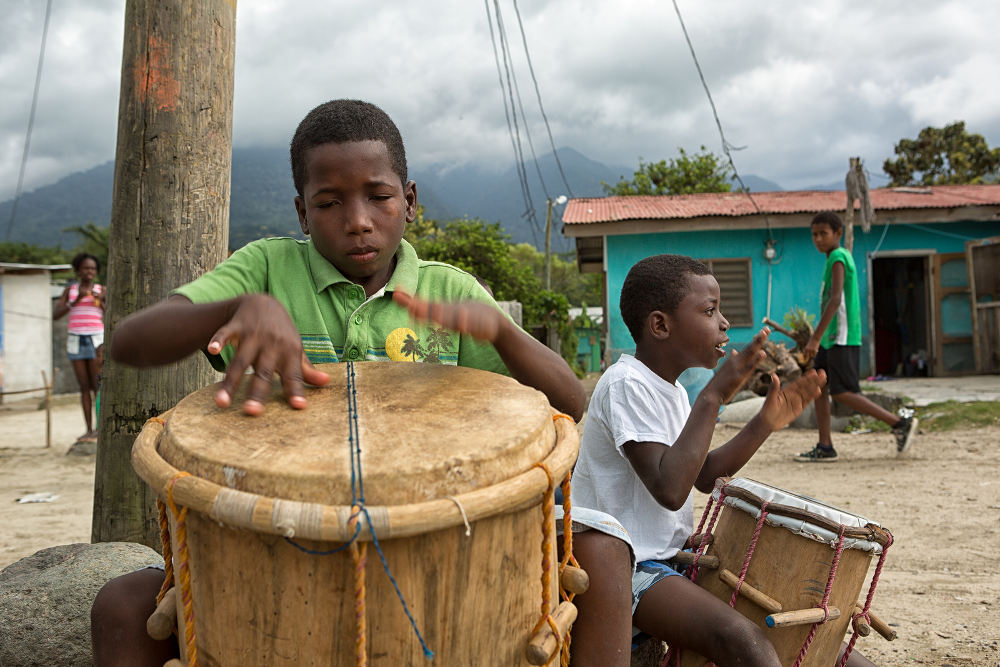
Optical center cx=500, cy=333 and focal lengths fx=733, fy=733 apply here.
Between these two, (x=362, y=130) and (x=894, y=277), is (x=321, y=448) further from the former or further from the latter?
(x=894, y=277)

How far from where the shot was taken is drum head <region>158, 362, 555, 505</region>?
995mm

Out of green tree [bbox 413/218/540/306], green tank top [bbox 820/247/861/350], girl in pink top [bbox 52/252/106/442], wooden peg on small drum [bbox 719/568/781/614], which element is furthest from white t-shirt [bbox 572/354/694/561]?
green tree [bbox 413/218/540/306]

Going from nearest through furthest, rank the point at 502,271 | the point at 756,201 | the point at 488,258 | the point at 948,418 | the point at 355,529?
the point at 355,529 → the point at 948,418 → the point at 756,201 → the point at 502,271 → the point at 488,258

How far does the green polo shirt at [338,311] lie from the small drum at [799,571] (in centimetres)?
76

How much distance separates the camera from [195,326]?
4.54ft

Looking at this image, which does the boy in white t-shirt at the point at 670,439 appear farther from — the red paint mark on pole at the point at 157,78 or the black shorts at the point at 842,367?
the black shorts at the point at 842,367

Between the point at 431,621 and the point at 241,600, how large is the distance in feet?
0.91

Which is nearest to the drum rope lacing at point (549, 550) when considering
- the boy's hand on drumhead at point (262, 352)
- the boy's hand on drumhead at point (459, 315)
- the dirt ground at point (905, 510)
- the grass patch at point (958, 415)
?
the boy's hand on drumhead at point (459, 315)

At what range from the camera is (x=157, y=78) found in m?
2.35

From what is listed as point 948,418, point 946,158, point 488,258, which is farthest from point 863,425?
point 946,158

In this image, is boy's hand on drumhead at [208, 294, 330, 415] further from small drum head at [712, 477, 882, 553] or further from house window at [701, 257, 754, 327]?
house window at [701, 257, 754, 327]

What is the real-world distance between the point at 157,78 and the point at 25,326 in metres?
14.1

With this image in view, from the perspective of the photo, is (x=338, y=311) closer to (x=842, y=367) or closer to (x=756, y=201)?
(x=842, y=367)

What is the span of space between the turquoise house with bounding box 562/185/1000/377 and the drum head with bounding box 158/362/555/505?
10.1m
